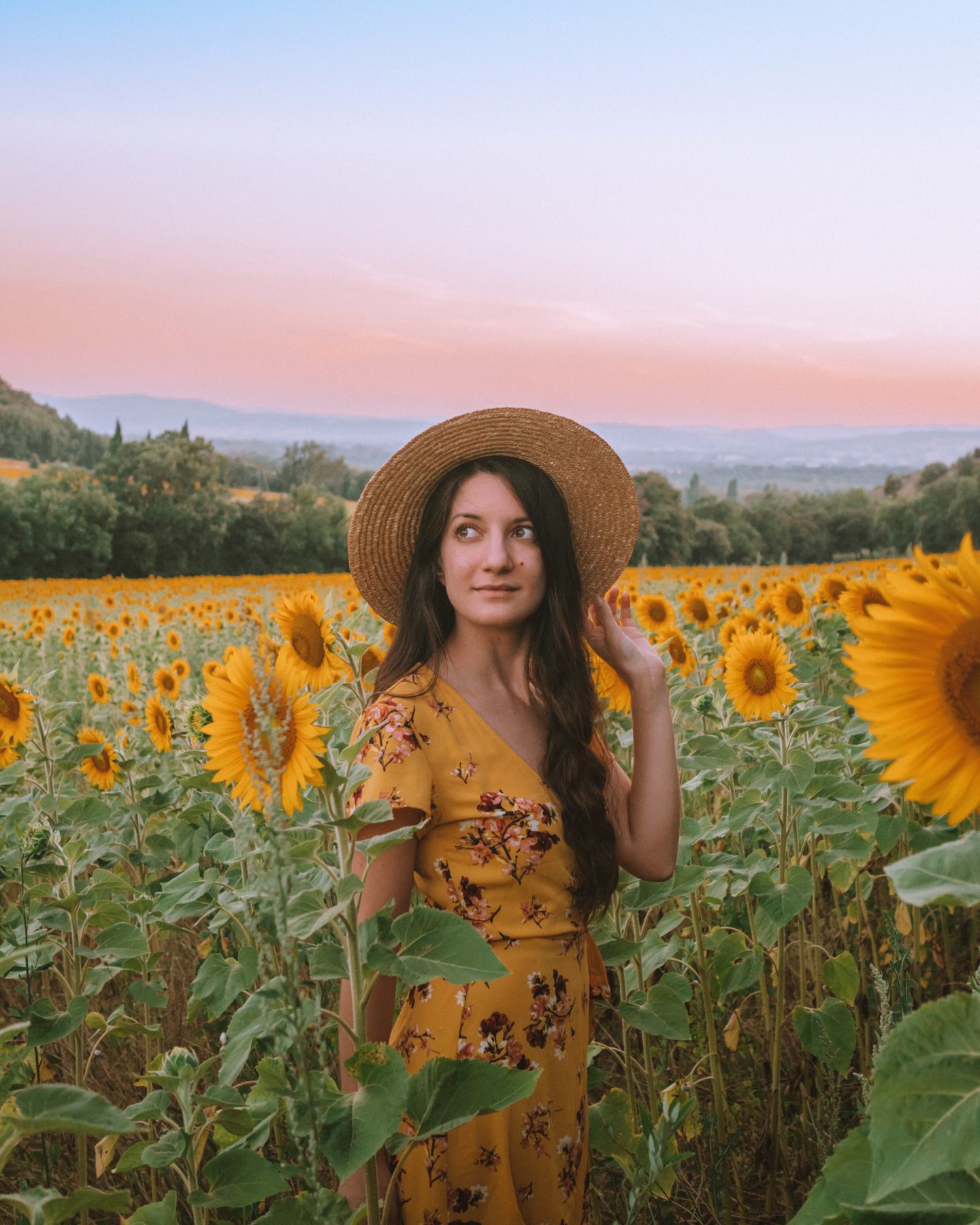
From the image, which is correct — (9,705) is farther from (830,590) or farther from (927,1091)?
(830,590)

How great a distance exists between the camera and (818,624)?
5121 millimetres

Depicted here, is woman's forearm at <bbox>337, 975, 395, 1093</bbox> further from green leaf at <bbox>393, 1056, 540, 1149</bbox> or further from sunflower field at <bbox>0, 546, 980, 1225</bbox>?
green leaf at <bbox>393, 1056, 540, 1149</bbox>

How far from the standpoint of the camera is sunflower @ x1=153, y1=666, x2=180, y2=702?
17.2 feet

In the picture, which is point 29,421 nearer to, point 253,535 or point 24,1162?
point 253,535

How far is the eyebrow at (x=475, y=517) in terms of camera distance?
2207 mm

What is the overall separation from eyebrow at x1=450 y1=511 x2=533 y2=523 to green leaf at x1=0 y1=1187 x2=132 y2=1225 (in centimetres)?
135

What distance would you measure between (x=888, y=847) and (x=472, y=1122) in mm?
1430

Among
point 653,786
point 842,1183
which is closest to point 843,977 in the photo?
point 653,786

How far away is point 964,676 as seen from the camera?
1014 mm

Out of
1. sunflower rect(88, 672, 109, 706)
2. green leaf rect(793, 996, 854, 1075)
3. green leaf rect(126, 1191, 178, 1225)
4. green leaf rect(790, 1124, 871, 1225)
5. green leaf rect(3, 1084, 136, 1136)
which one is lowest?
green leaf rect(793, 996, 854, 1075)

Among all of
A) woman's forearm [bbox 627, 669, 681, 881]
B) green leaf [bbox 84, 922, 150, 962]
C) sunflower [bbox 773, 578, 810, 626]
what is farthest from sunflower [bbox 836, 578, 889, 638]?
green leaf [bbox 84, 922, 150, 962]

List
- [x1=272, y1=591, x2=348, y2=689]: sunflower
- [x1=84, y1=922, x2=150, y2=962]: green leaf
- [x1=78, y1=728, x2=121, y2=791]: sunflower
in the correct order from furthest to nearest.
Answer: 1. [x1=78, y1=728, x2=121, y2=791]: sunflower
2. [x1=272, y1=591, x2=348, y2=689]: sunflower
3. [x1=84, y1=922, x2=150, y2=962]: green leaf

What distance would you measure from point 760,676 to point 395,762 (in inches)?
61.5

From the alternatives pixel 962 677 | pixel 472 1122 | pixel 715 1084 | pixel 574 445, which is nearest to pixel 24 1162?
pixel 472 1122
